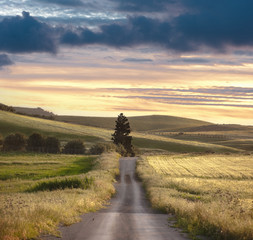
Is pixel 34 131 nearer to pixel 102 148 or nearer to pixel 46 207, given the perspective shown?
pixel 102 148

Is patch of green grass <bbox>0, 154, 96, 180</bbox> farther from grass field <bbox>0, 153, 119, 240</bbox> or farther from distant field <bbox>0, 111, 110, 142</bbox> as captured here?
distant field <bbox>0, 111, 110, 142</bbox>

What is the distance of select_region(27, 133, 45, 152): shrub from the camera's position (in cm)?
11044

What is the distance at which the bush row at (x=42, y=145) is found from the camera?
10944 cm

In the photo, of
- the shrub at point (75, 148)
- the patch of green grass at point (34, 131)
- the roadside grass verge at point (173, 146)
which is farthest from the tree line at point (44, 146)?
the roadside grass verge at point (173, 146)

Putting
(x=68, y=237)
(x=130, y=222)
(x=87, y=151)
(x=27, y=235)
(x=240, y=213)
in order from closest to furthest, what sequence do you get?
(x=27, y=235) < (x=68, y=237) < (x=240, y=213) < (x=130, y=222) < (x=87, y=151)

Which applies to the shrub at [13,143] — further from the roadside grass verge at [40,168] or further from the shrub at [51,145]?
the roadside grass verge at [40,168]

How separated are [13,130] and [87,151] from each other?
105 feet

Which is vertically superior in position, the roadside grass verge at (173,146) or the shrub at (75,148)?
the roadside grass verge at (173,146)

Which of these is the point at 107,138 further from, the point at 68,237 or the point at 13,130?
the point at 68,237

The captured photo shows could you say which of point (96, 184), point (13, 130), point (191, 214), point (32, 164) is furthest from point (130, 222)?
point (13, 130)

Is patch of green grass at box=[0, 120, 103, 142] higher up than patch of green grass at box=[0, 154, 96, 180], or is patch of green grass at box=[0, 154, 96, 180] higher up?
patch of green grass at box=[0, 120, 103, 142]

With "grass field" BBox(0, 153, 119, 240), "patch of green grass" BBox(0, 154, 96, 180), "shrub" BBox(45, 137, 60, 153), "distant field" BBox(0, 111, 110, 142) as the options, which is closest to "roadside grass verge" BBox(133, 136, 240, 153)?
"distant field" BBox(0, 111, 110, 142)

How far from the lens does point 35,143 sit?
11106cm

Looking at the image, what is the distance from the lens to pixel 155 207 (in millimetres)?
27094
